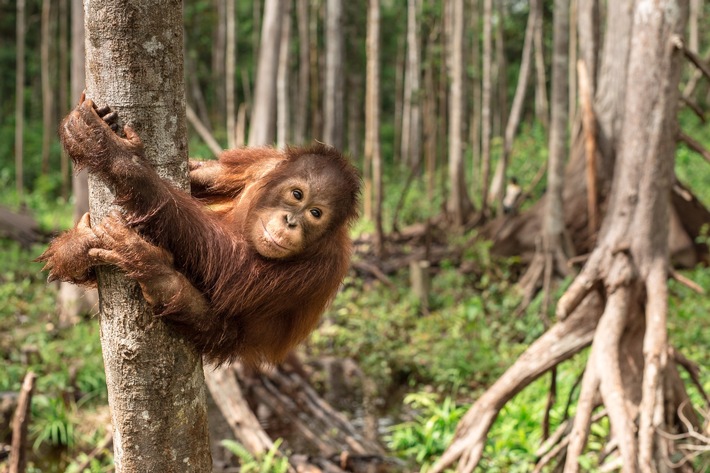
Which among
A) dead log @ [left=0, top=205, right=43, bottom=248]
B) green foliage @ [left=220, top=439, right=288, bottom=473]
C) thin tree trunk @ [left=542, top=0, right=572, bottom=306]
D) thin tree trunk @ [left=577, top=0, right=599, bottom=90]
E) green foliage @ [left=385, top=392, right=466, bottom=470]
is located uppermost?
thin tree trunk @ [left=577, top=0, right=599, bottom=90]

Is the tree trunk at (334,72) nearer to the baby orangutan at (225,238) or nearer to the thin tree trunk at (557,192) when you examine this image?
the thin tree trunk at (557,192)

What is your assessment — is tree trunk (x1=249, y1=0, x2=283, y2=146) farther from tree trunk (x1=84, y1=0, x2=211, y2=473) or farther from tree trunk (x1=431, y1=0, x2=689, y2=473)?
tree trunk (x1=84, y1=0, x2=211, y2=473)

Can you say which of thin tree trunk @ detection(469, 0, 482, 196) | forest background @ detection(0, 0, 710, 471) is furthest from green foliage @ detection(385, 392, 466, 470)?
thin tree trunk @ detection(469, 0, 482, 196)

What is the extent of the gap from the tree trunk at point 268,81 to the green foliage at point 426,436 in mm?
2625

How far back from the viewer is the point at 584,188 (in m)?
7.60

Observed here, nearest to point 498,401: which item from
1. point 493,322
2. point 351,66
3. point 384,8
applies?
point 493,322

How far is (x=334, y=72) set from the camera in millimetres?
10164

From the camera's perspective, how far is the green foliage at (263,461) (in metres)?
4.13

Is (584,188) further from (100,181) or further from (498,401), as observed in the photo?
(100,181)

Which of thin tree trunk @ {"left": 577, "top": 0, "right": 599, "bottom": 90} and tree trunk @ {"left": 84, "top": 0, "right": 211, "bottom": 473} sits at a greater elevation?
thin tree trunk @ {"left": 577, "top": 0, "right": 599, "bottom": 90}

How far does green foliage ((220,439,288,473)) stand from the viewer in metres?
4.13

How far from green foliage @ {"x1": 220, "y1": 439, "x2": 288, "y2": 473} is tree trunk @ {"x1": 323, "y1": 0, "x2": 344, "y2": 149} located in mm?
6275

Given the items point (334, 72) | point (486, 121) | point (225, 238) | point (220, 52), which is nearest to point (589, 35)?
point (486, 121)

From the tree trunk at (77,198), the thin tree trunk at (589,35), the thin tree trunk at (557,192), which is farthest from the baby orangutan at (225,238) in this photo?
the thin tree trunk at (589,35)
